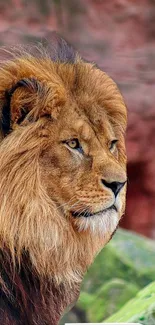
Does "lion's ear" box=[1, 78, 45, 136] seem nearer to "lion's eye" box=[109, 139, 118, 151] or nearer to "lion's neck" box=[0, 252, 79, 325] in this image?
"lion's eye" box=[109, 139, 118, 151]

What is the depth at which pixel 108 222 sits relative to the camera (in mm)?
3830

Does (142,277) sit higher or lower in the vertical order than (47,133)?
lower

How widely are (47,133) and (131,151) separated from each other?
4.65 feet

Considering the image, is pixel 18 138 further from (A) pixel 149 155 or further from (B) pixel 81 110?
(A) pixel 149 155

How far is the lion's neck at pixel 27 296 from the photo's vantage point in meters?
3.77

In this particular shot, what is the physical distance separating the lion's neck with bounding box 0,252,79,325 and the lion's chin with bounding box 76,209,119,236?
0.25 metres

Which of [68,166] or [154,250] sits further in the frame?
[154,250]

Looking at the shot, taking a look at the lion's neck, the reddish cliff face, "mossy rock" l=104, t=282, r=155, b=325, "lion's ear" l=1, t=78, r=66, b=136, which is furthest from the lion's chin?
the reddish cliff face

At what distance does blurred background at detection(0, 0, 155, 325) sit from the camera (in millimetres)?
4973

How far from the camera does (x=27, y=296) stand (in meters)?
3.86

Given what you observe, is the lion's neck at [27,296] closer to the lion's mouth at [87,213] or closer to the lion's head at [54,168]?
the lion's head at [54,168]

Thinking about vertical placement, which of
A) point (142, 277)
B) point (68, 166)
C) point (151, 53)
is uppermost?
point (151, 53)

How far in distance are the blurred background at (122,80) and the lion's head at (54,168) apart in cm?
110

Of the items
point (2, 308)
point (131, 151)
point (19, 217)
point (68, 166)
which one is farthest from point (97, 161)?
point (131, 151)
